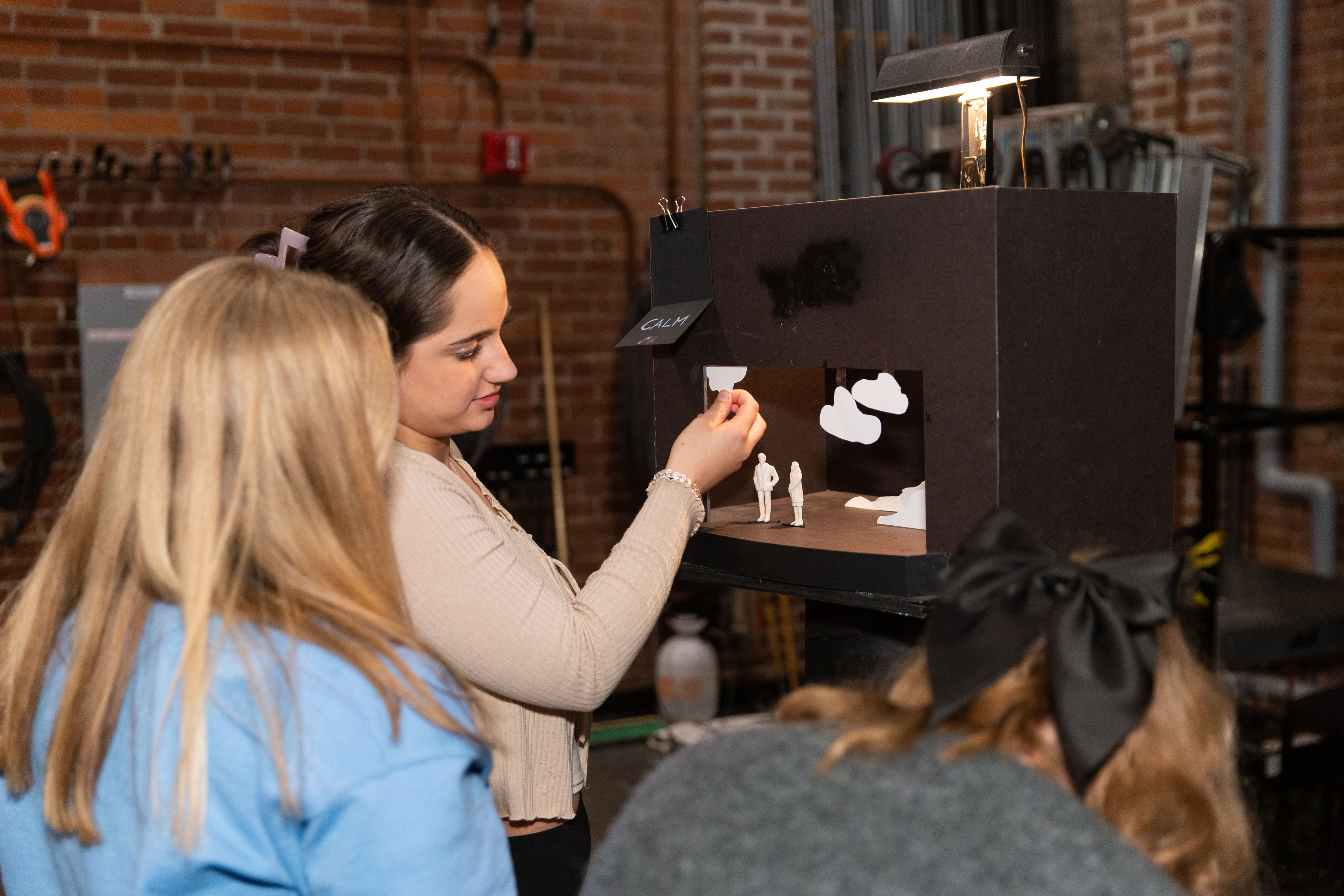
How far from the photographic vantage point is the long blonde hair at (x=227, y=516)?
30.6 inches

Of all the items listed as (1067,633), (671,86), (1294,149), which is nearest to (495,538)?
(1067,633)

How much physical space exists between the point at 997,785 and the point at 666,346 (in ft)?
2.88

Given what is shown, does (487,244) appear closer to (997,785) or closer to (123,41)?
(997,785)

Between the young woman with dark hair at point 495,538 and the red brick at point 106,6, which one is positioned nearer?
the young woman with dark hair at point 495,538

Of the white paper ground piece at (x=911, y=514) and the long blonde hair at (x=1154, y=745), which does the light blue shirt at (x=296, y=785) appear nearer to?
the long blonde hair at (x=1154, y=745)

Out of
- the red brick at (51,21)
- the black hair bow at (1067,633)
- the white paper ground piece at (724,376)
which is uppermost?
the red brick at (51,21)

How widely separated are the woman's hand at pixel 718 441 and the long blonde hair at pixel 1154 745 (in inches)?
23.7

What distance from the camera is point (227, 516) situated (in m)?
0.79

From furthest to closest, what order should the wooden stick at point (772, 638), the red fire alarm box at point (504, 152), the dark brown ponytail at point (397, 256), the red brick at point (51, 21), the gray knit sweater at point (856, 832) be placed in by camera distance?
the wooden stick at point (772, 638)
the red fire alarm box at point (504, 152)
the red brick at point (51, 21)
the dark brown ponytail at point (397, 256)
the gray knit sweater at point (856, 832)

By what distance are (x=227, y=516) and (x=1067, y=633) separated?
53 cm

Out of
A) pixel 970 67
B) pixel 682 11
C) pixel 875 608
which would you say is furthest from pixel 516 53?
pixel 875 608

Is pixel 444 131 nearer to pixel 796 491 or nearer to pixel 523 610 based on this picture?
pixel 796 491

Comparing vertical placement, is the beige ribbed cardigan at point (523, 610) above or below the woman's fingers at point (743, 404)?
below

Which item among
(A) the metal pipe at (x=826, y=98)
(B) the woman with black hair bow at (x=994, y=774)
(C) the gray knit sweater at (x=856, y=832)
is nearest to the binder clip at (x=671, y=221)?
(B) the woman with black hair bow at (x=994, y=774)
